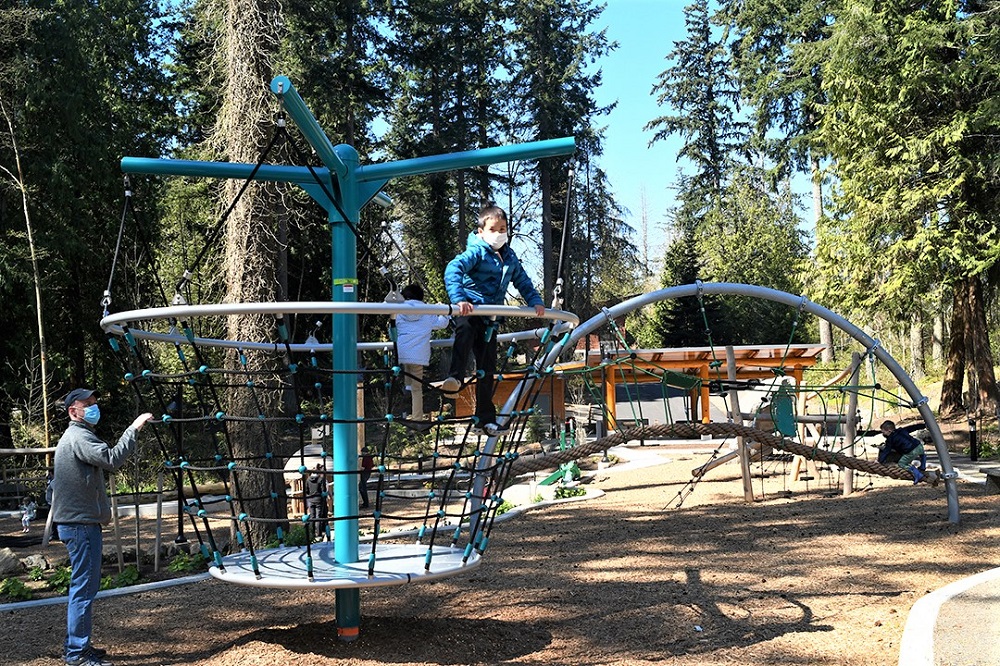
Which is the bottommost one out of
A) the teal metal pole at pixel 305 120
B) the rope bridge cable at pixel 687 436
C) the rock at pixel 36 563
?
the rock at pixel 36 563

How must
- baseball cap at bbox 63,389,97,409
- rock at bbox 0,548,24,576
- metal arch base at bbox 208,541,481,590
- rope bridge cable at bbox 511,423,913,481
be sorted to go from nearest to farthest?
metal arch base at bbox 208,541,481,590, baseball cap at bbox 63,389,97,409, rope bridge cable at bbox 511,423,913,481, rock at bbox 0,548,24,576

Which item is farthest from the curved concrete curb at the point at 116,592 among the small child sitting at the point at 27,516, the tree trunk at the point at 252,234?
the small child sitting at the point at 27,516

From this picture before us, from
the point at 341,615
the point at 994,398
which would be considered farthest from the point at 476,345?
the point at 994,398

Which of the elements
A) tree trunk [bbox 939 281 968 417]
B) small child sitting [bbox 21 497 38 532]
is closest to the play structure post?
small child sitting [bbox 21 497 38 532]

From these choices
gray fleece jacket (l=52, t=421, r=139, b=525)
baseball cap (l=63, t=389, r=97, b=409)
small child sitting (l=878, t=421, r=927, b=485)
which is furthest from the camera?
small child sitting (l=878, t=421, r=927, b=485)

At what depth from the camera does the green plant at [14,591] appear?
7.01 metres

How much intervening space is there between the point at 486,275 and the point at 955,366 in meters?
19.8

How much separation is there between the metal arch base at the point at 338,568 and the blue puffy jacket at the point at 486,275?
4.34ft

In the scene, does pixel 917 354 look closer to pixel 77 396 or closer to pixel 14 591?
pixel 14 591

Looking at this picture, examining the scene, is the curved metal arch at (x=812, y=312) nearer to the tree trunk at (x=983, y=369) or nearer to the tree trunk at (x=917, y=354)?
the tree trunk at (x=983, y=369)

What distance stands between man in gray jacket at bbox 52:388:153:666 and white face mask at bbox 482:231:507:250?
205 centimetres

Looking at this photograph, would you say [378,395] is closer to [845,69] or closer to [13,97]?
[13,97]

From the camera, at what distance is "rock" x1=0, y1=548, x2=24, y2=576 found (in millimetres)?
8250

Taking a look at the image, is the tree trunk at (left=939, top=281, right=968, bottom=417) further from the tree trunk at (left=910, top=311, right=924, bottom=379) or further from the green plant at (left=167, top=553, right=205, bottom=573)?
the green plant at (left=167, top=553, right=205, bottom=573)
